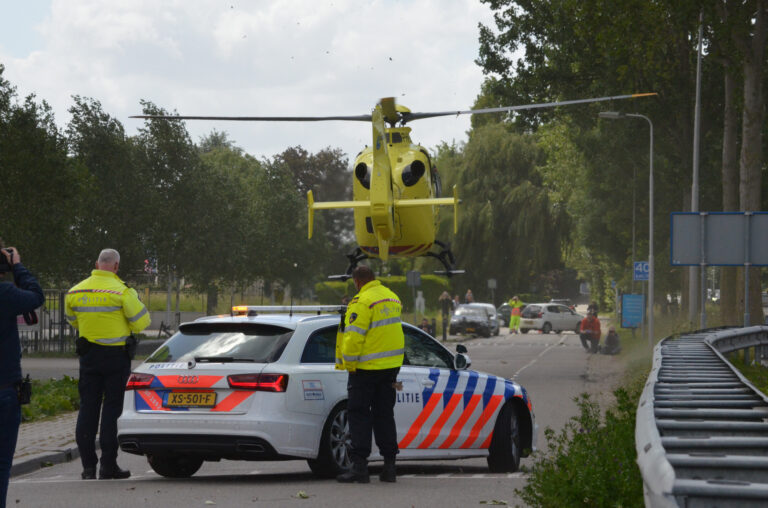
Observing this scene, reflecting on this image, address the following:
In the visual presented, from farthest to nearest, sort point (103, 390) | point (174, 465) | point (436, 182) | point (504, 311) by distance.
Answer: point (504, 311) → point (436, 182) → point (174, 465) → point (103, 390)

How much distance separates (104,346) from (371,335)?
2.28m

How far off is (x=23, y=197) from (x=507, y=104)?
45.3 feet

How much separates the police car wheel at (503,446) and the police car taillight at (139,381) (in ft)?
10.9

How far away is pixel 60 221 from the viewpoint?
37.1 metres

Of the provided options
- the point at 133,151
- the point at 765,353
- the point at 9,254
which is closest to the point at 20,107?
the point at 133,151

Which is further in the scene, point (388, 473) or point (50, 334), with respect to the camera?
point (50, 334)

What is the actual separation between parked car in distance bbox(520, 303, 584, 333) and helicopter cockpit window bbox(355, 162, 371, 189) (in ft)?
139

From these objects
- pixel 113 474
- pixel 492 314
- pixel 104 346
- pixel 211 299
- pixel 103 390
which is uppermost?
pixel 104 346

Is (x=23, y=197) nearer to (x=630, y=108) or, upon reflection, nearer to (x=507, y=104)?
(x=507, y=104)

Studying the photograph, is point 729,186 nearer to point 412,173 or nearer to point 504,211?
point 412,173

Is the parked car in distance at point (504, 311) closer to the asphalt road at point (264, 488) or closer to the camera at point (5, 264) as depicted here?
the asphalt road at point (264, 488)

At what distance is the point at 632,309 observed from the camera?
160ft

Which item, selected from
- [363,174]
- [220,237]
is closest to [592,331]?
[220,237]

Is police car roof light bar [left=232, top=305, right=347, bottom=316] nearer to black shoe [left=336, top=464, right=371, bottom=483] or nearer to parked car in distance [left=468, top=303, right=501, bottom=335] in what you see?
black shoe [left=336, top=464, right=371, bottom=483]
